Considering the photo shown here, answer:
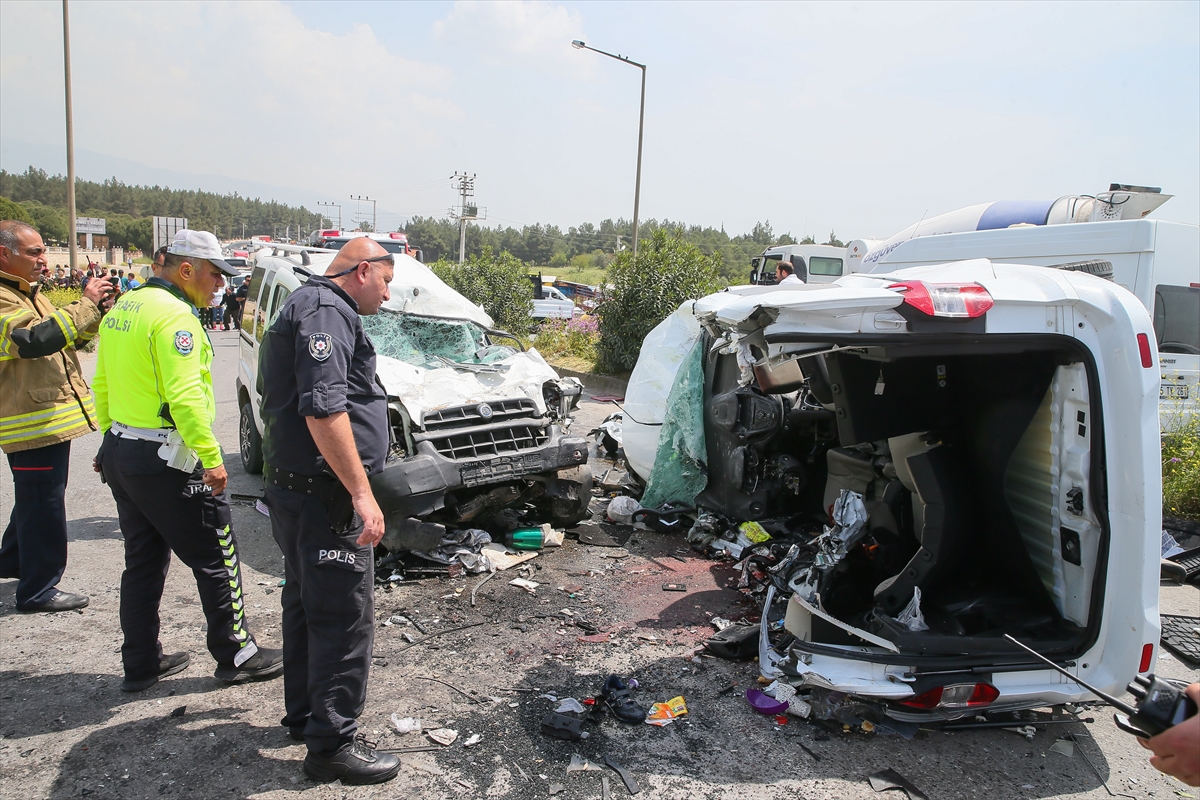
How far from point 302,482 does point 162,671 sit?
170 cm

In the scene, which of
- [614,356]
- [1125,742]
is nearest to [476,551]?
[1125,742]

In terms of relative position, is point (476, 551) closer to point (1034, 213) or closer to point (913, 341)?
point (913, 341)

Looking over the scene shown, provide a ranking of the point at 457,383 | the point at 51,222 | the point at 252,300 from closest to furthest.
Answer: the point at 457,383 → the point at 252,300 → the point at 51,222

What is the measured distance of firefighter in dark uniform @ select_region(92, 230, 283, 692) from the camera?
10.9 ft

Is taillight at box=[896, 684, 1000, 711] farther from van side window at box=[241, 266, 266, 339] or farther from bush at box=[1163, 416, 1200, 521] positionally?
van side window at box=[241, 266, 266, 339]

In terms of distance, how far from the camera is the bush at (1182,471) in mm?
6051

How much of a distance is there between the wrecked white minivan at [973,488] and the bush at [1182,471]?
346cm

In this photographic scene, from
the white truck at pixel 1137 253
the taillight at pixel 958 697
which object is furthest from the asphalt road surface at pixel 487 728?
the white truck at pixel 1137 253

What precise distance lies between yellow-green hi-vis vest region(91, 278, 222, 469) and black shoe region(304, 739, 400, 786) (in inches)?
55.2

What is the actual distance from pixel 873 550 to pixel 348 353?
2.86 metres

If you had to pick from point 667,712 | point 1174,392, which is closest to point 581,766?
point 667,712

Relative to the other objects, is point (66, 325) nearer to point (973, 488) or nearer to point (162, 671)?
point (162, 671)

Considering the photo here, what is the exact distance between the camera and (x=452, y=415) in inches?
206

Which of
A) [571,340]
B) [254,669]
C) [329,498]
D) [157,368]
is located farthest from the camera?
[571,340]
